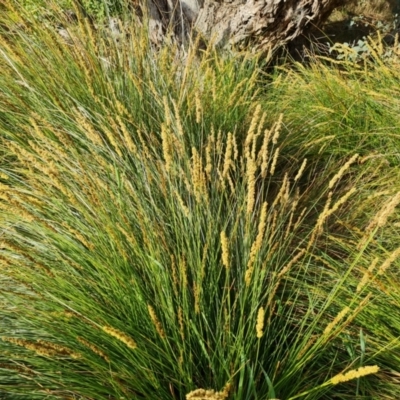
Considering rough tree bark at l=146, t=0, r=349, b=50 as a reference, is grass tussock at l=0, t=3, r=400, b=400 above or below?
below

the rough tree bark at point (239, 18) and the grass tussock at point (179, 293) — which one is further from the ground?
the rough tree bark at point (239, 18)

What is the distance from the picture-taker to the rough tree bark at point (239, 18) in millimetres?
3682

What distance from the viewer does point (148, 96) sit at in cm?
254

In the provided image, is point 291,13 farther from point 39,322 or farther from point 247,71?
point 39,322

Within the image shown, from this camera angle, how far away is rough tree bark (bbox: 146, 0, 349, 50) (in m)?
3.68

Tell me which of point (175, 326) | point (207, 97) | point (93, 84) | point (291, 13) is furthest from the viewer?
point (291, 13)

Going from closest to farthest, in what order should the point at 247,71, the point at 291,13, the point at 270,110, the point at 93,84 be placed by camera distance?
the point at 93,84 < the point at 270,110 < the point at 247,71 < the point at 291,13

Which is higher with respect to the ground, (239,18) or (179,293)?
(239,18)

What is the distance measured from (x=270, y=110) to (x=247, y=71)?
1.77ft

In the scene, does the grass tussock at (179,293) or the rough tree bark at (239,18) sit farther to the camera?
the rough tree bark at (239,18)

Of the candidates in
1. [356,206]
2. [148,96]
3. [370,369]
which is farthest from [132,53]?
[370,369]

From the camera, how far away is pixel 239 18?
373 centimetres

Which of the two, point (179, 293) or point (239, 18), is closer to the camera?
point (179, 293)

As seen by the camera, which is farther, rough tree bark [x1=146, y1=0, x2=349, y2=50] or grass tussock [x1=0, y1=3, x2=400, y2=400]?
rough tree bark [x1=146, y1=0, x2=349, y2=50]
